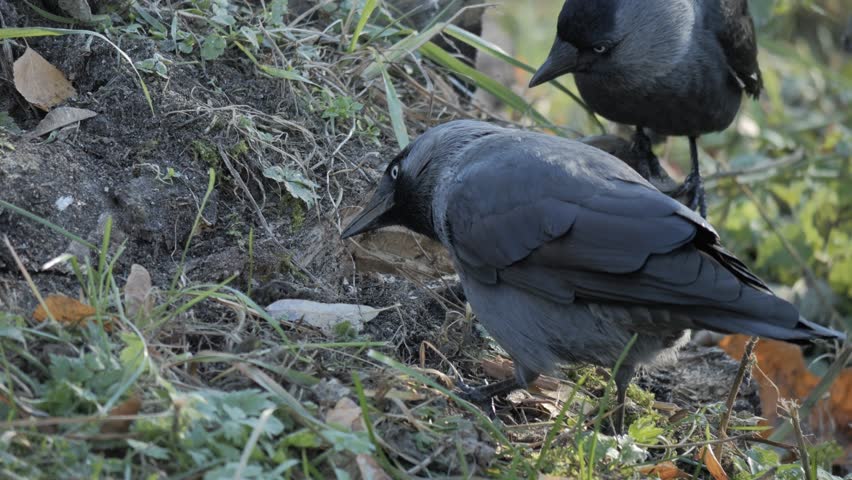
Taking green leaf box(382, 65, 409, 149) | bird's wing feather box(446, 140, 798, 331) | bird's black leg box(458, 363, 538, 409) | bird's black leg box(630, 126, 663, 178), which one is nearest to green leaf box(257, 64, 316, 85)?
green leaf box(382, 65, 409, 149)

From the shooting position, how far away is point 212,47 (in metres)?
4.58

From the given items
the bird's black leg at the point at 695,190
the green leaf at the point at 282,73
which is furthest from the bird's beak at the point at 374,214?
the bird's black leg at the point at 695,190

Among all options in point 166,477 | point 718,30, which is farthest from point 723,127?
point 166,477

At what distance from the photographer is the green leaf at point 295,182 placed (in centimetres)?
426

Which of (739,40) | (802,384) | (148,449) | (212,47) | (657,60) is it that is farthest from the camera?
(739,40)

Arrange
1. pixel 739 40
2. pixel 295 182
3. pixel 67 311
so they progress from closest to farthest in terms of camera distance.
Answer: pixel 67 311, pixel 295 182, pixel 739 40

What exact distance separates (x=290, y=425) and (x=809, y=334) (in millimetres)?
1738

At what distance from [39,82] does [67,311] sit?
153 cm

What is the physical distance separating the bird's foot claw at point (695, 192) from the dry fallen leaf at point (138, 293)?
397 centimetres

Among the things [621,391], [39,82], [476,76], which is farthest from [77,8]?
[621,391]

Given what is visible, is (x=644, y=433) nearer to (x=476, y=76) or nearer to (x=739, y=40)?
(x=476, y=76)

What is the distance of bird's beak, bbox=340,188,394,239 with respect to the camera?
4.34 meters

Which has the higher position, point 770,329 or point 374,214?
point 770,329

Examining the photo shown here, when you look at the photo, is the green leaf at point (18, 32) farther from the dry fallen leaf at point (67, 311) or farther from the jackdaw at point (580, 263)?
the jackdaw at point (580, 263)
